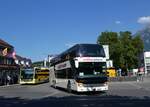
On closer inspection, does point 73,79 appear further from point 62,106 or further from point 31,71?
point 31,71

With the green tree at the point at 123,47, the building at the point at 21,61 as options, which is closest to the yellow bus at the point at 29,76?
the building at the point at 21,61

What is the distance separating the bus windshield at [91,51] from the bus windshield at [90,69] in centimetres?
74

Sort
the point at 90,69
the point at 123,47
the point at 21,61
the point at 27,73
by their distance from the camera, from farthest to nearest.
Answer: the point at 21,61 → the point at 123,47 → the point at 27,73 → the point at 90,69

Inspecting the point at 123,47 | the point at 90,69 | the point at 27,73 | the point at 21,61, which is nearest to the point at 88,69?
the point at 90,69

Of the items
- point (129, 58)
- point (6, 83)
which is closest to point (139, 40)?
point (129, 58)

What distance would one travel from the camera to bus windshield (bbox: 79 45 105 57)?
30422 millimetres

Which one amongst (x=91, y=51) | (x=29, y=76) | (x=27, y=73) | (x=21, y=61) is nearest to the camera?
(x=91, y=51)

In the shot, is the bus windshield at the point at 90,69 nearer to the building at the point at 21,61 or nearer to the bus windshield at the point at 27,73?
the bus windshield at the point at 27,73

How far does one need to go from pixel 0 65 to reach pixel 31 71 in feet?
61.8

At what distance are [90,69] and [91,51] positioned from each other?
5.23 ft

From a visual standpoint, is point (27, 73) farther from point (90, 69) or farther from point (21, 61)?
point (21, 61)

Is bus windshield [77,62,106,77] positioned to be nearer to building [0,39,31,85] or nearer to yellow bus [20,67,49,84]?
yellow bus [20,67,49,84]

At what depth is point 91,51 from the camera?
3086 centimetres

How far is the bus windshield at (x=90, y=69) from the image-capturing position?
97.7 ft
